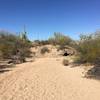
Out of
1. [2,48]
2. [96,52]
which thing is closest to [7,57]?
[2,48]

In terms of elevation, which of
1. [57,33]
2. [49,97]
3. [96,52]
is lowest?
[49,97]

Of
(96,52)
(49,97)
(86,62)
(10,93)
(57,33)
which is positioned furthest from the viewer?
(57,33)

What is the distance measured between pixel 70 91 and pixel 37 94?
1950mm

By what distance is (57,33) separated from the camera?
57125 millimetres

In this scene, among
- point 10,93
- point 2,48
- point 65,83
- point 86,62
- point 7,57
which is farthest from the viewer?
point 7,57

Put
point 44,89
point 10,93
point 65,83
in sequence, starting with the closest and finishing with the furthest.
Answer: point 10,93 < point 44,89 < point 65,83

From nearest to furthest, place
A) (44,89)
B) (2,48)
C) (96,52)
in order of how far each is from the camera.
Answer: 1. (44,89)
2. (96,52)
3. (2,48)

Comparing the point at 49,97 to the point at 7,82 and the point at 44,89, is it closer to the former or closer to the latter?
the point at 44,89

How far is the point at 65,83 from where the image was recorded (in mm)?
13961

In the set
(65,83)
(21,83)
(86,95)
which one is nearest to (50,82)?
(65,83)

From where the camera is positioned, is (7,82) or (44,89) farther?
(7,82)

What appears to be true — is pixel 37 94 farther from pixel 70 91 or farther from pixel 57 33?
pixel 57 33

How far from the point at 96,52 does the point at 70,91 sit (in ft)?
24.5

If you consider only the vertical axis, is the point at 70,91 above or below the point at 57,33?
below
